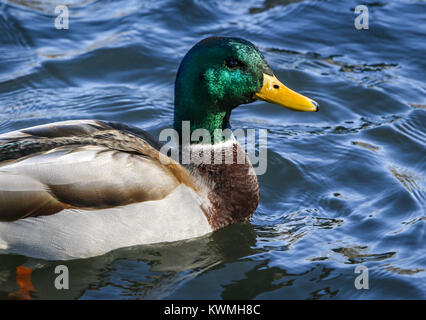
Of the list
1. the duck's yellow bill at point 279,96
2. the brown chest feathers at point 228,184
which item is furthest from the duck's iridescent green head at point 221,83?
the brown chest feathers at point 228,184

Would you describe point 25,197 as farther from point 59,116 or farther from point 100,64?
point 100,64

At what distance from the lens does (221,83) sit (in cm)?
644

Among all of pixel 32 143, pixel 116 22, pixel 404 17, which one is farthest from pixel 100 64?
pixel 404 17

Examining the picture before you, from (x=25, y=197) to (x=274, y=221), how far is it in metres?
2.40

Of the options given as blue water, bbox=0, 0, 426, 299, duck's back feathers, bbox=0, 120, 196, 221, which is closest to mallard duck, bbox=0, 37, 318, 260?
duck's back feathers, bbox=0, 120, 196, 221

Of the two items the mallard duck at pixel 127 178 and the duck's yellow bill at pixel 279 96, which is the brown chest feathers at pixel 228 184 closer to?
the mallard duck at pixel 127 178

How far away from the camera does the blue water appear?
6.07 m

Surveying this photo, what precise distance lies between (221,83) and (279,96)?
0.56 metres

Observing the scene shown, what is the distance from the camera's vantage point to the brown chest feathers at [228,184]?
259 inches

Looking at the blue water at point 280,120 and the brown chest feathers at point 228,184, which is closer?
the blue water at point 280,120

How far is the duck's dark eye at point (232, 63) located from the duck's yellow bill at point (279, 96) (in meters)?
0.28

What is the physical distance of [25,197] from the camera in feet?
19.2

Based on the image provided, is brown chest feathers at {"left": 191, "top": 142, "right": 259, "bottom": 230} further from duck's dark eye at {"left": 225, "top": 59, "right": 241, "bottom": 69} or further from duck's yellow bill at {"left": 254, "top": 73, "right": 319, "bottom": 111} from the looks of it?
duck's dark eye at {"left": 225, "top": 59, "right": 241, "bottom": 69}

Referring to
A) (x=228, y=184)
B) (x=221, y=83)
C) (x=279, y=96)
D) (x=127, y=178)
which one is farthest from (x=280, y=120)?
(x=127, y=178)
